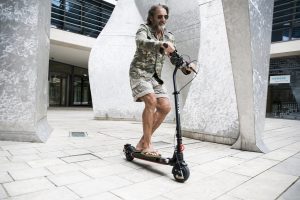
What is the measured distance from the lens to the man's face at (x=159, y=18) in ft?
9.74

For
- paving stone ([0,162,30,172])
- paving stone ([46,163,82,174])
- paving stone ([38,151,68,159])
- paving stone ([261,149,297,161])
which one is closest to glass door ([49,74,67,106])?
paving stone ([38,151,68,159])

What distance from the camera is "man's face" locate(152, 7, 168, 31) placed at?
9.74 feet

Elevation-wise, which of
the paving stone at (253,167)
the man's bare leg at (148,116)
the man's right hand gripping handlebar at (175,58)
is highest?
the man's right hand gripping handlebar at (175,58)

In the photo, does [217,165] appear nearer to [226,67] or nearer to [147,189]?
[147,189]

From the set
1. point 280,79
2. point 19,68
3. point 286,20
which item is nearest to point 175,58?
point 19,68

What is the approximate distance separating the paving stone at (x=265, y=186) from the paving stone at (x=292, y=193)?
0.05m

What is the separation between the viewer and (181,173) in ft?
8.00

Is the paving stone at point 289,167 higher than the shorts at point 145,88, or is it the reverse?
the shorts at point 145,88

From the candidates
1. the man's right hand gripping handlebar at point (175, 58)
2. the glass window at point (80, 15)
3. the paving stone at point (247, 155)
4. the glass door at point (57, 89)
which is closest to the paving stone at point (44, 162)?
the man's right hand gripping handlebar at point (175, 58)

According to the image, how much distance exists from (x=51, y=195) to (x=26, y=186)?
1.08 feet

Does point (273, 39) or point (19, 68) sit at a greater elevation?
point (273, 39)

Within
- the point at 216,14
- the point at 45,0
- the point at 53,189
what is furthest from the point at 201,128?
the point at 45,0

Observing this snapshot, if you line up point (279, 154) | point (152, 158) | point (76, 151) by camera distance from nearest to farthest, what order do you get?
point (152, 158), point (76, 151), point (279, 154)

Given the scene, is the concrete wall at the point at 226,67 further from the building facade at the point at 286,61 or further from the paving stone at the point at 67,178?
the building facade at the point at 286,61
